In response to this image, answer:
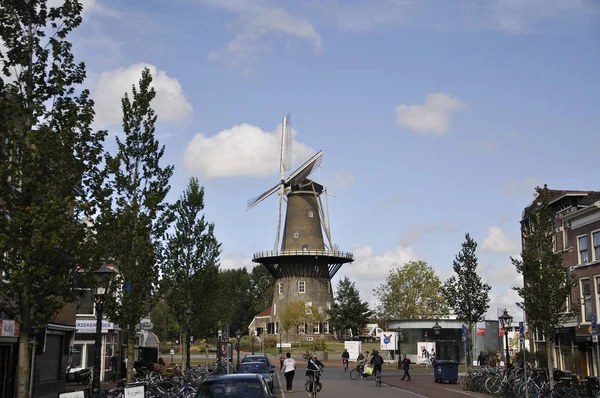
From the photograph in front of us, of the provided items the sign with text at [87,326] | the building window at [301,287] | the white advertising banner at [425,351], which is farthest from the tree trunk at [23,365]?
the building window at [301,287]

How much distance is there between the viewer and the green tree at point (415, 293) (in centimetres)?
8069

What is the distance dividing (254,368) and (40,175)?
1635cm

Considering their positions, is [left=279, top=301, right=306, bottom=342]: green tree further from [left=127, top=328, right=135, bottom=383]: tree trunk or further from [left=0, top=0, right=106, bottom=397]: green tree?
[left=0, top=0, right=106, bottom=397]: green tree

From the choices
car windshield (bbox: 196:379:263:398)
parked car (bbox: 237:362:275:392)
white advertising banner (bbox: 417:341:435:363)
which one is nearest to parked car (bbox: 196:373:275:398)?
car windshield (bbox: 196:379:263:398)

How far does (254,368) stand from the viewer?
27.8 meters

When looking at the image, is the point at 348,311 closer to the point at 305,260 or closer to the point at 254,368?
the point at 305,260

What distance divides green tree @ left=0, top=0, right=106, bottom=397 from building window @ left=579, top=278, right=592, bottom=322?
29.9 meters

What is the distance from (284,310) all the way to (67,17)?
76.7 m

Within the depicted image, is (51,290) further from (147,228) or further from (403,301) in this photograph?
(403,301)

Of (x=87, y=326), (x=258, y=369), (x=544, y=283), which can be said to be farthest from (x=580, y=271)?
(x=87, y=326)

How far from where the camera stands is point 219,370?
33812 millimetres

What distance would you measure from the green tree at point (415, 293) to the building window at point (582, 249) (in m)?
43.9

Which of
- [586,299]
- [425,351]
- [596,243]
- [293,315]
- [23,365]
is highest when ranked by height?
[596,243]

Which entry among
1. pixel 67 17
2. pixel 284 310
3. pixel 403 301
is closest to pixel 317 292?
pixel 284 310
